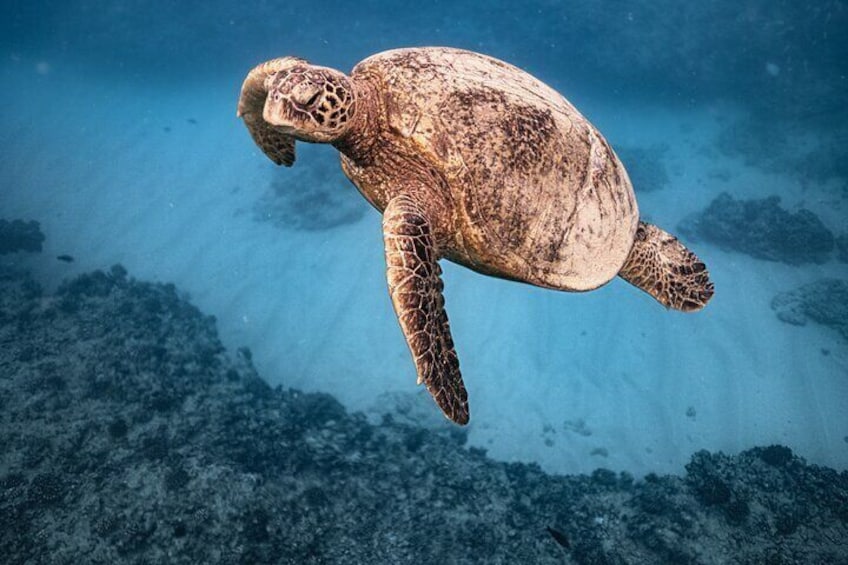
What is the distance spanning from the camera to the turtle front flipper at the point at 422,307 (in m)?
2.45

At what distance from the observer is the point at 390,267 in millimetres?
2561

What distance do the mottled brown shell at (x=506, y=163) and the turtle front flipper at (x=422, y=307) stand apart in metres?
0.54

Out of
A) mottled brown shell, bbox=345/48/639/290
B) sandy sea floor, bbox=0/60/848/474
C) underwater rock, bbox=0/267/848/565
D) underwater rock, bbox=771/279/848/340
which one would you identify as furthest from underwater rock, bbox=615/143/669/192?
mottled brown shell, bbox=345/48/639/290

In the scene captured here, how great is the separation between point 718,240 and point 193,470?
19.9 metres

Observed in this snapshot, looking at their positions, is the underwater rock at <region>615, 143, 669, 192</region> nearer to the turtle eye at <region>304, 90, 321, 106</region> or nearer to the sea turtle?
the sea turtle

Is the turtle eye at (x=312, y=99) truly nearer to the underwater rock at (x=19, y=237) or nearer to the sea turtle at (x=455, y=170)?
the sea turtle at (x=455, y=170)

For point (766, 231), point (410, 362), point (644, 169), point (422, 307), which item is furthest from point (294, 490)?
point (644, 169)

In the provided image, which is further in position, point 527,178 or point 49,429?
point 49,429

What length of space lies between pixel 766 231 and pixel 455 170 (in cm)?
1942

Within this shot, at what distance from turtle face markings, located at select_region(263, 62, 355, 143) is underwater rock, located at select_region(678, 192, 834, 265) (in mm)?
19315

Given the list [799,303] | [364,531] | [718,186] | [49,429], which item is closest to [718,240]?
[799,303]

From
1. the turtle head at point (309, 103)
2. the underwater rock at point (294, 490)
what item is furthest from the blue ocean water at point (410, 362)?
the turtle head at point (309, 103)

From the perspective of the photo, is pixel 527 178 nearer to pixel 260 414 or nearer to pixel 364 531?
pixel 364 531

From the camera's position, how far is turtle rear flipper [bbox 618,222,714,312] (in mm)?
4328
